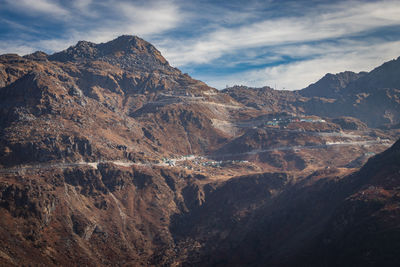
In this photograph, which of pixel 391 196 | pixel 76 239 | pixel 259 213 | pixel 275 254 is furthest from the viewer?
pixel 259 213

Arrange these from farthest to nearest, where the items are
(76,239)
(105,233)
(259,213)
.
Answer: (259,213)
(105,233)
(76,239)

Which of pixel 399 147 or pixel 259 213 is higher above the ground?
pixel 399 147

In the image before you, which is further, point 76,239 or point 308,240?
point 76,239

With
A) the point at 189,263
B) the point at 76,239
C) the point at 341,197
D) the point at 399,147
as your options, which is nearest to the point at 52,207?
the point at 76,239

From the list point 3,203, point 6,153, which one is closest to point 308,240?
point 3,203

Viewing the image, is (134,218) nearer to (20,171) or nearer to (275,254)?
(20,171)

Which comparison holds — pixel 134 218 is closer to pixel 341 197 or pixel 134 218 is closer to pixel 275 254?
pixel 275 254

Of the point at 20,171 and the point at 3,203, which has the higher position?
the point at 20,171

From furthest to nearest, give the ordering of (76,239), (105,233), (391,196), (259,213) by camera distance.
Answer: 1. (259,213)
2. (105,233)
3. (76,239)
4. (391,196)

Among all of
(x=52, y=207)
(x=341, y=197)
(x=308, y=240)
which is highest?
(x=52, y=207)
